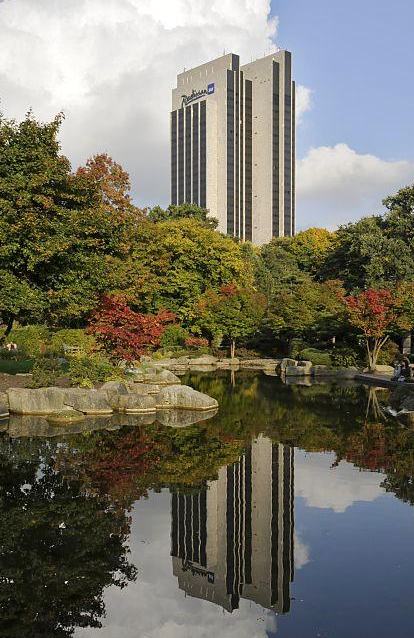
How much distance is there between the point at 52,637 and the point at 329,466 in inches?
304

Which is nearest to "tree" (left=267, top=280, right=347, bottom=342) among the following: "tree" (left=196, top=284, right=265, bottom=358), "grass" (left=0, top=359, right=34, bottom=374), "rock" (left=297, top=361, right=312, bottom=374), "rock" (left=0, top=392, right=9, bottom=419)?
"tree" (left=196, top=284, right=265, bottom=358)

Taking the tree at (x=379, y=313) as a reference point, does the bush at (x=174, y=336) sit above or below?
below

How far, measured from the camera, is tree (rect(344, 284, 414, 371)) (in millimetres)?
31562

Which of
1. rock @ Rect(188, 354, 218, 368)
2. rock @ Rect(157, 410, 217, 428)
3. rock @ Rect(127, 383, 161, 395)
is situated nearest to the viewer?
rock @ Rect(157, 410, 217, 428)

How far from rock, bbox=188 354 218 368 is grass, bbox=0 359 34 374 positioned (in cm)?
1550

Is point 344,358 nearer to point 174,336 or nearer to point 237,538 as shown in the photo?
point 174,336

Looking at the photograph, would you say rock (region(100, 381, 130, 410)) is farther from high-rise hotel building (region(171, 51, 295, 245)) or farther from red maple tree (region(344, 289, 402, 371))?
high-rise hotel building (region(171, 51, 295, 245))

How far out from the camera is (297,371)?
33.9 m

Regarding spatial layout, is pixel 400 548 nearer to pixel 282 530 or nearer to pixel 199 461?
pixel 282 530

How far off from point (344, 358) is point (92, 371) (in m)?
17.2

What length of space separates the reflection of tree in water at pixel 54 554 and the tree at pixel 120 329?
435 inches

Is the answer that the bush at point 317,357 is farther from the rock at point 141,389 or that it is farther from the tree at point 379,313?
the rock at point 141,389

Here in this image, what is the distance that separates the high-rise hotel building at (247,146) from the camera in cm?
10625

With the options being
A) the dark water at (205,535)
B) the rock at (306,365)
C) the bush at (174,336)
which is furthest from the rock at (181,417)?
the bush at (174,336)
